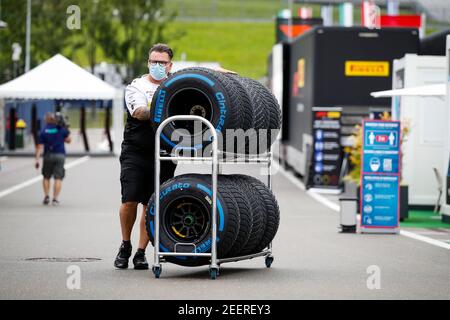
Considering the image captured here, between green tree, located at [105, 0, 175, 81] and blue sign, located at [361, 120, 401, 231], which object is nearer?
blue sign, located at [361, 120, 401, 231]

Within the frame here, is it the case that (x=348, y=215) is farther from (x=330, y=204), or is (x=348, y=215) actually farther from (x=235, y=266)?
(x=330, y=204)

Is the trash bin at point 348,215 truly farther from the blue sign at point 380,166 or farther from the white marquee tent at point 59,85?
the white marquee tent at point 59,85

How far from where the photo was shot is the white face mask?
1258 centimetres

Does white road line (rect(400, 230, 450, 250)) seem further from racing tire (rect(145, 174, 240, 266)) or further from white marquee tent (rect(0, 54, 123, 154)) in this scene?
white marquee tent (rect(0, 54, 123, 154))

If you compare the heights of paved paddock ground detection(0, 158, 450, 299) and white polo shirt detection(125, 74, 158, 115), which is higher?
white polo shirt detection(125, 74, 158, 115)

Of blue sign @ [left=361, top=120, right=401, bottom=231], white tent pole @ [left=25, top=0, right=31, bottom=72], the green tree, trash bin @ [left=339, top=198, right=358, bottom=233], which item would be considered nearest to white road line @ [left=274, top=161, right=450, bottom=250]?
blue sign @ [left=361, top=120, right=401, bottom=231]

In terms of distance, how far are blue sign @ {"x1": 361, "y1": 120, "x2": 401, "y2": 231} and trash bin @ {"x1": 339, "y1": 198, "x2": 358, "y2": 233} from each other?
375mm

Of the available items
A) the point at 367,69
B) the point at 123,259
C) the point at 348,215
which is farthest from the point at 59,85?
the point at 123,259

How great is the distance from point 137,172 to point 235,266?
1460 millimetres

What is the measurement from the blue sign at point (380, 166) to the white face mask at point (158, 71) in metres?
6.79

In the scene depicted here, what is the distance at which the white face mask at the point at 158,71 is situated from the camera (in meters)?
12.6

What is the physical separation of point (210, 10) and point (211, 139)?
11793 centimetres
